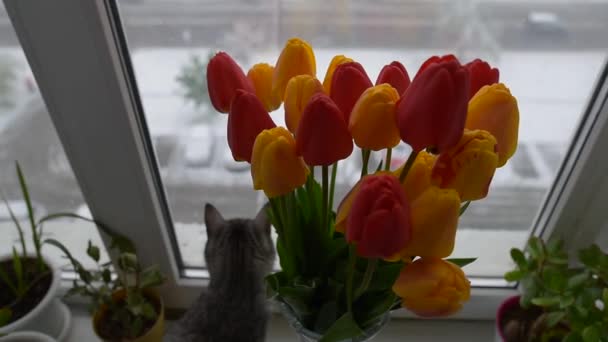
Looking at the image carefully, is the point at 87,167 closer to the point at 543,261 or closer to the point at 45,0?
the point at 45,0

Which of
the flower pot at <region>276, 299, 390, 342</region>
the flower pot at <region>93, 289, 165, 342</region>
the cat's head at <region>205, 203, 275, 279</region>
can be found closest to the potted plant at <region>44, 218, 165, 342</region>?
the flower pot at <region>93, 289, 165, 342</region>

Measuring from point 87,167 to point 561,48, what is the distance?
63 cm

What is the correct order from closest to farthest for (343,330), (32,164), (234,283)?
(343,330) < (234,283) < (32,164)

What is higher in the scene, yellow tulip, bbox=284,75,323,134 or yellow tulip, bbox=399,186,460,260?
yellow tulip, bbox=284,75,323,134

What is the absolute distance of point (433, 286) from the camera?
1.16ft

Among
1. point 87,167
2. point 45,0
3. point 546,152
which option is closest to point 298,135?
point 45,0

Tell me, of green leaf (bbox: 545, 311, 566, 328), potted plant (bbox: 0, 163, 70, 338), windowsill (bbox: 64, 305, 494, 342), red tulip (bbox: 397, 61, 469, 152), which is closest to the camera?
red tulip (bbox: 397, 61, 469, 152)

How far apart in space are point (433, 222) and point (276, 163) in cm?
11

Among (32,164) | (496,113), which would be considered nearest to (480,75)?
(496,113)

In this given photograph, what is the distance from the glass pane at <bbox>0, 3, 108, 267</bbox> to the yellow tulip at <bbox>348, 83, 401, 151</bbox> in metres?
0.51

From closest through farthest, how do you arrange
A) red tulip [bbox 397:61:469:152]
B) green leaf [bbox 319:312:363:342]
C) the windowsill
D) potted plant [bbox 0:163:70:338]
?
red tulip [bbox 397:61:469:152] → green leaf [bbox 319:312:363:342] → potted plant [bbox 0:163:70:338] → the windowsill

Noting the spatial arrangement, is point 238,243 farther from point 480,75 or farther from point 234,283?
point 480,75

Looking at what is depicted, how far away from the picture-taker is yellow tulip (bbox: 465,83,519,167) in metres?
0.35

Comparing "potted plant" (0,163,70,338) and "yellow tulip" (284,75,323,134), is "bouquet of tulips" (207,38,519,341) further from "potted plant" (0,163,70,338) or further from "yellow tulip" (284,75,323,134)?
"potted plant" (0,163,70,338)
